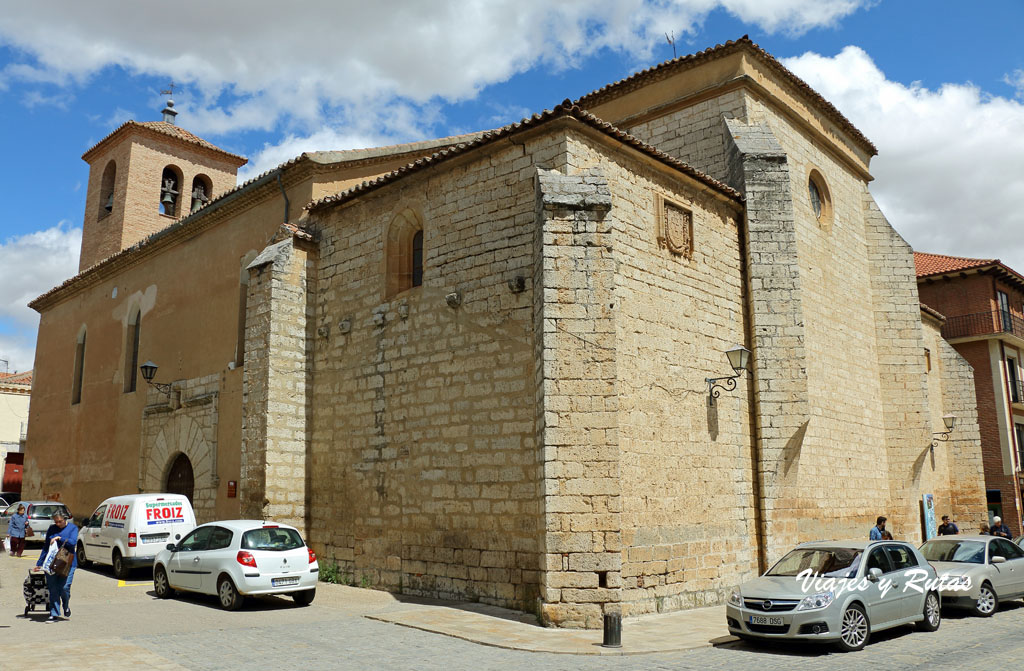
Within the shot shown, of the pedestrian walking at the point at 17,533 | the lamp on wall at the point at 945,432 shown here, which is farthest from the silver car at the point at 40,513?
the lamp on wall at the point at 945,432

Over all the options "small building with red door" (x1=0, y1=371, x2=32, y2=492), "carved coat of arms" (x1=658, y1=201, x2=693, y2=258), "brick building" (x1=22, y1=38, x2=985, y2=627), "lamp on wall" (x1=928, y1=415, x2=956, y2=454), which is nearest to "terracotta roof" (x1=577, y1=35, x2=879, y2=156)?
"brick building" (x1=22, y1=38, x2=985, y2=627)

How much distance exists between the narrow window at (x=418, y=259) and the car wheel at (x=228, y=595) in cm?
519

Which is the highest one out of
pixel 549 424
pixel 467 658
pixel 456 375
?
pixel 456 375

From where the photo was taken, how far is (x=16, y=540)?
16016 millimetres

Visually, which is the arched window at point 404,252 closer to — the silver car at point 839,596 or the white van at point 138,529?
the white van at point 138,529

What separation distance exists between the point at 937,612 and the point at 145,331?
56.3 feet

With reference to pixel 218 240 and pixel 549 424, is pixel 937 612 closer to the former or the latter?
pixel 549 424

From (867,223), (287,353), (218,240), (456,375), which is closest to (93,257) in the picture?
(218,240)

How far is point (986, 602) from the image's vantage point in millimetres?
10586

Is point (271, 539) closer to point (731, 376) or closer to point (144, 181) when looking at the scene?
point (731, 376)

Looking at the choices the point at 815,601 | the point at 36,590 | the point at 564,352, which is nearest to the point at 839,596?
the point at 815,601

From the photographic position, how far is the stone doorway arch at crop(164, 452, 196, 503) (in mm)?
15906

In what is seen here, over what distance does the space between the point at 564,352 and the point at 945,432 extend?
15.4 m

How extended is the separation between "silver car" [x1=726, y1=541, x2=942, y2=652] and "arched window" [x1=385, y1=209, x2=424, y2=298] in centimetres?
685
